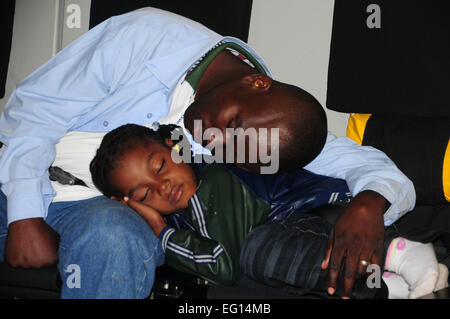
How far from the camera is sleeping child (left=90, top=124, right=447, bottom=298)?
36.2 inches

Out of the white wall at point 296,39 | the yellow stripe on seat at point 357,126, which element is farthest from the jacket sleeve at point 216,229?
the white wall at point 296,39

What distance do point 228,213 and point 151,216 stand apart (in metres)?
0.20

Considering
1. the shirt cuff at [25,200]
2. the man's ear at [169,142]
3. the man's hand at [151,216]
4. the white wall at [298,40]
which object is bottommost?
the man's hand at [151,216]

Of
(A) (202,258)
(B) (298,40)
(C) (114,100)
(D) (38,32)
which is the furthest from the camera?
(D) (38,32)

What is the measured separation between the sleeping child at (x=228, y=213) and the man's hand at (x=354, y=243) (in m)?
0.03

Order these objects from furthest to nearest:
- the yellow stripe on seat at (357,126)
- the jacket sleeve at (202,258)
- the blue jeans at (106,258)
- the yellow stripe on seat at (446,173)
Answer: the yellow stripe on seat at (357,126) → the yellow stripe on seat at (446,173) → the jacket sleeve at (202,258) → the blue jeans at (106,258)

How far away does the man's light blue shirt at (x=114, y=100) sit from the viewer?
1.06 meters

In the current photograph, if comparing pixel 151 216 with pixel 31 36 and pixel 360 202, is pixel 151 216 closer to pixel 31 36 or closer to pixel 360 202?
pixel 360 202

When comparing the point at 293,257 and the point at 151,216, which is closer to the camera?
the point at 293,257

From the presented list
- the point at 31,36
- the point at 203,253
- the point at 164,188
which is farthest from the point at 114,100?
the point at 31,36

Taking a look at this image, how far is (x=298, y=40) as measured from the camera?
1.62 m

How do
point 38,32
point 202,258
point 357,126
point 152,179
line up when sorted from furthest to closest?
point 38,32 < point 357,126 < point 152,179 < point 202,258

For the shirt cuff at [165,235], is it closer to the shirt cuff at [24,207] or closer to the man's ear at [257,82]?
the shirt cuff at [24,207]
